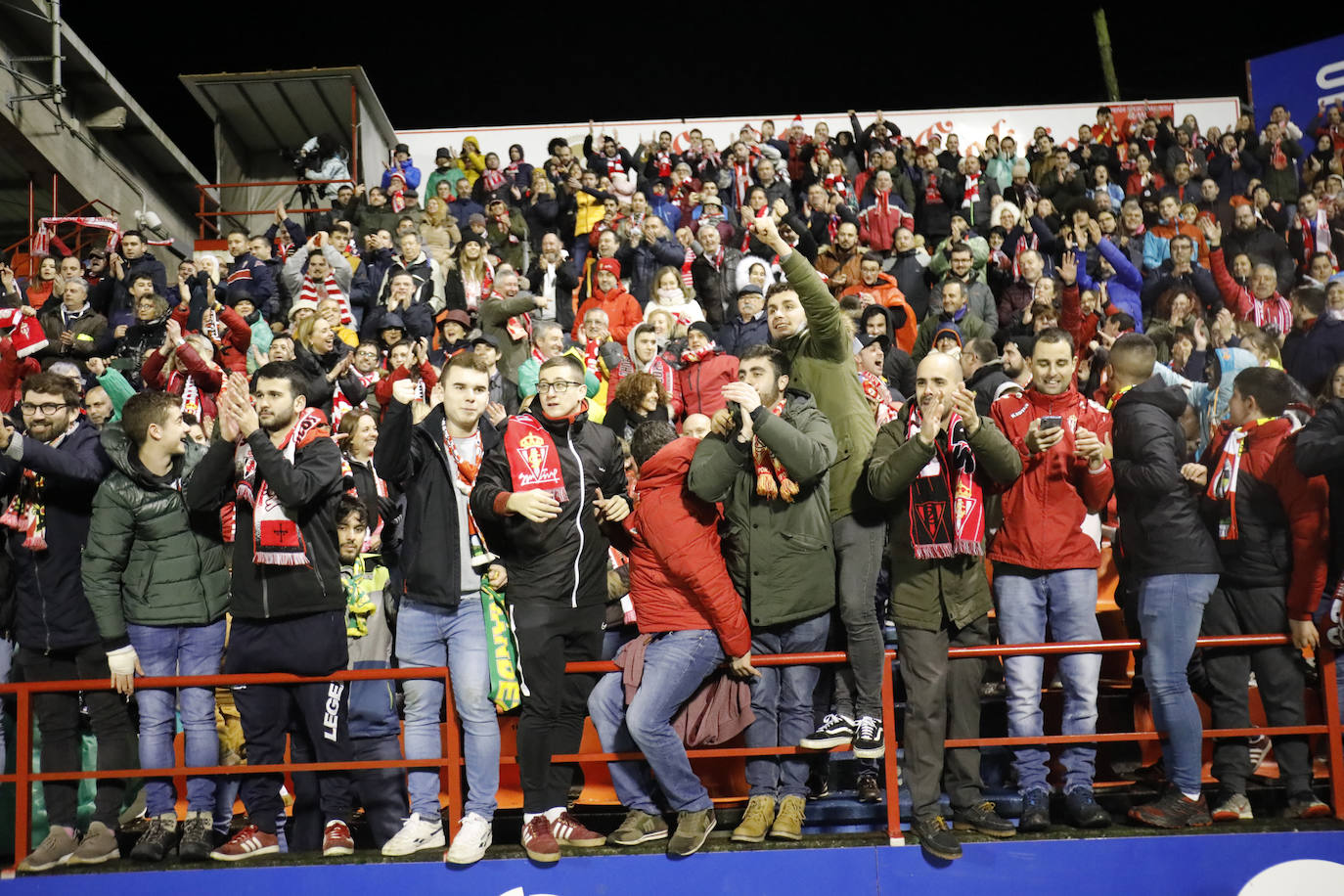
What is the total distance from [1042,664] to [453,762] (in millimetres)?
2648

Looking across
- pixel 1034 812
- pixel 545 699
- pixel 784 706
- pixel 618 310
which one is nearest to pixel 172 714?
pixel 545 699

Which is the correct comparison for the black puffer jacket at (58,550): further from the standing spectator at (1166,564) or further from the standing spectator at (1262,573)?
the standing spectator at (1262,573)

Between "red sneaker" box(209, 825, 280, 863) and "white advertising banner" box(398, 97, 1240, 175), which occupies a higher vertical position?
"white advertising banner" box(398, 97, 1240, 175)

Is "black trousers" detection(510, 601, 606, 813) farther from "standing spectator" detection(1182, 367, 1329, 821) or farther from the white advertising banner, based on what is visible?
the white advertising banner

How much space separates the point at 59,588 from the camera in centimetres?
507

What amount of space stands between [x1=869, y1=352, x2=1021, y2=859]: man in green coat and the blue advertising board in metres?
15.2

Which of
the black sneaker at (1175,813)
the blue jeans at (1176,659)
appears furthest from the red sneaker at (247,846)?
the blue jeans at (1176,659)

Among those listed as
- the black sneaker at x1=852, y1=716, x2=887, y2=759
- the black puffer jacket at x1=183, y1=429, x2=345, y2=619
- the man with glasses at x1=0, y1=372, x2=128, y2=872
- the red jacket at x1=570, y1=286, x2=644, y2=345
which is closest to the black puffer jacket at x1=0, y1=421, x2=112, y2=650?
the man with glasses at x1=0, y1=372, x2=128, y2=872

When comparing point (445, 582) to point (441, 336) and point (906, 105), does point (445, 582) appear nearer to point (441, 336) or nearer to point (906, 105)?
point (441, 336)

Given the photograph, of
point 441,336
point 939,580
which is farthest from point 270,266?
point 939,580

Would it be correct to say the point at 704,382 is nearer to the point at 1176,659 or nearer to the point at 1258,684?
the point at 1176,659

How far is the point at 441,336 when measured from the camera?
30.8 feet

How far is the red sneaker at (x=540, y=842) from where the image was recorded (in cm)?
440

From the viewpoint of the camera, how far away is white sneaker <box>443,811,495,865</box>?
4.41m
